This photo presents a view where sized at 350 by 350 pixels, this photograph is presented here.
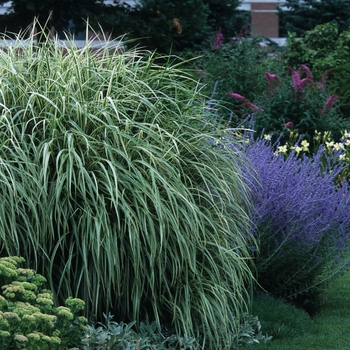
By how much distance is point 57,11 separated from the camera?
721 inches

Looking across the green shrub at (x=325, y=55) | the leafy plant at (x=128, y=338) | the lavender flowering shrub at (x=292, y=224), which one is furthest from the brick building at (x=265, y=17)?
the leafy plant at (x=128, y=338)

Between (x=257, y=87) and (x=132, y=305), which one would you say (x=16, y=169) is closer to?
(x=132, y=305)

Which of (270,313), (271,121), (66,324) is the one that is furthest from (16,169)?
(271,121)

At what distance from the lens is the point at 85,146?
4.00 metres

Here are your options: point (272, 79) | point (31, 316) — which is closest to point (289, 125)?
point (272, 79)

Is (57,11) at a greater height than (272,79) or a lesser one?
greater

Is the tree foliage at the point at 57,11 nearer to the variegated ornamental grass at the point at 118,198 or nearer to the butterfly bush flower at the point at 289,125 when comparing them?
the butterfly bush flower at the point at 289,125

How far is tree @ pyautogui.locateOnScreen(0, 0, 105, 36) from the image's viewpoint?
58.6 ft

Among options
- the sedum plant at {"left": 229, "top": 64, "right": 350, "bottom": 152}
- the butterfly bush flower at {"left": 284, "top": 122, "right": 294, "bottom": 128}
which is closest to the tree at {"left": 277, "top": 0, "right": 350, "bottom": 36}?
the sedum plant at {"left": 229, "top": 64, "right": 350, "bottom": 152}

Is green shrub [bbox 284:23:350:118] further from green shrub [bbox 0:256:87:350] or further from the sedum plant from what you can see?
green shrub [bbox 0:256:87:350]

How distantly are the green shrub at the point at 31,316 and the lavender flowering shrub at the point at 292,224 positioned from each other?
160 cm

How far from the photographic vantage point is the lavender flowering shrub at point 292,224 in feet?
15.5

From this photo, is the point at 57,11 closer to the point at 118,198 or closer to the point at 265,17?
the point at 265,17

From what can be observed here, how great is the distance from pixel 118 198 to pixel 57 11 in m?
15.3
